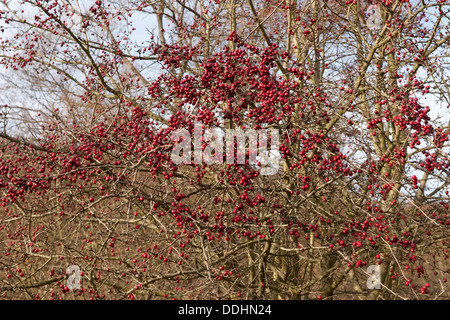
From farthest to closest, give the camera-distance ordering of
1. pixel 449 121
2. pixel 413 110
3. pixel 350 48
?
pixel 350 48, pixel 449 121, pixel 413 110

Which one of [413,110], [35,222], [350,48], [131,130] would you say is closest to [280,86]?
[413,110]

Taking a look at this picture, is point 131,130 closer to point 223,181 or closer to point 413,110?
point 223,181

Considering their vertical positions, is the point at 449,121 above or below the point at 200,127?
above

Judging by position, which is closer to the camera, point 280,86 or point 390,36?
point 280,86

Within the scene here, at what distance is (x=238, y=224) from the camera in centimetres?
414

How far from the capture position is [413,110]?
3.84 metres

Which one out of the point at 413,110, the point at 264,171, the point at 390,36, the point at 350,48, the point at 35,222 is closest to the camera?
the point at 413,110
